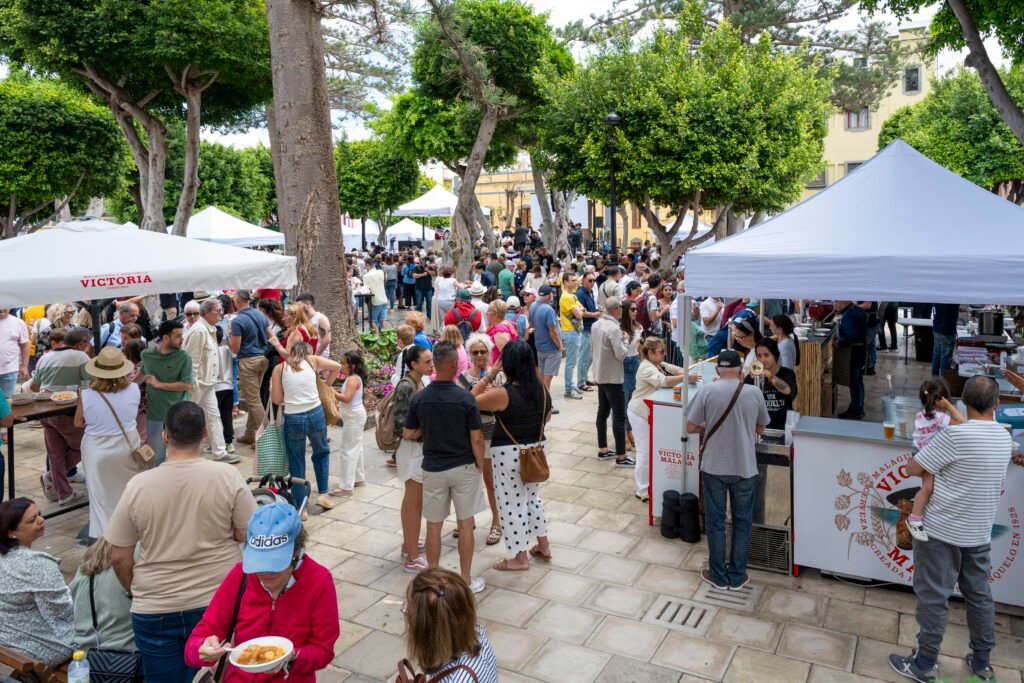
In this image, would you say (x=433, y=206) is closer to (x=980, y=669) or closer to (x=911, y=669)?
(x=911, y=669)

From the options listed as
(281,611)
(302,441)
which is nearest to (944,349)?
(302,441)

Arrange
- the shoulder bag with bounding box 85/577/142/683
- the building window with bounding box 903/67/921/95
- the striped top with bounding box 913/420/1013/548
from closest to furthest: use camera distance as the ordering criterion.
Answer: the shoulder bag with bounding box 85/577/142/683 < the striped top with bounding box 913/420/1013/548 < the building window with bounding box 903/67/921/95

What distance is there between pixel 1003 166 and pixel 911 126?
10.4 m

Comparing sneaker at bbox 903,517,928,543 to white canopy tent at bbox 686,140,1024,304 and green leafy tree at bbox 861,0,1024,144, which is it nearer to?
white canopy tent at bbox 686,140,1024,304

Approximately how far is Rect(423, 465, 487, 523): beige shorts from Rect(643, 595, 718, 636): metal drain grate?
1394 mm

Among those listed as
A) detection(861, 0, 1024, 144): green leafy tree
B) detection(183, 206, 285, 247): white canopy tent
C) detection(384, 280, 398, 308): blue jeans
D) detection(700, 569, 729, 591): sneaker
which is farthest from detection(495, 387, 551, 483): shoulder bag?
detection(384, 280, 398, 308): blue jeans

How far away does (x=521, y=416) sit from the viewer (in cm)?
549

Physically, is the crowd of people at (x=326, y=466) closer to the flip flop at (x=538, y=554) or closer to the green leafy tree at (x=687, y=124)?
the flip flop at (x=538, y=554)

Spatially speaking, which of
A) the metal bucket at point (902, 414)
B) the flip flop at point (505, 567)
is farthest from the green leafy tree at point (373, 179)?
the metal bucket at point (902, 414)

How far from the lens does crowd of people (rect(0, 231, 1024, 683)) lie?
114 inches

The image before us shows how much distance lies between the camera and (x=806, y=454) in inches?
217

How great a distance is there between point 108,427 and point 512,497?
3104 mm

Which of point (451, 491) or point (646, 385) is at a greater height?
point (646, 385)

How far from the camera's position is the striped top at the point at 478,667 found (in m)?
2.57
